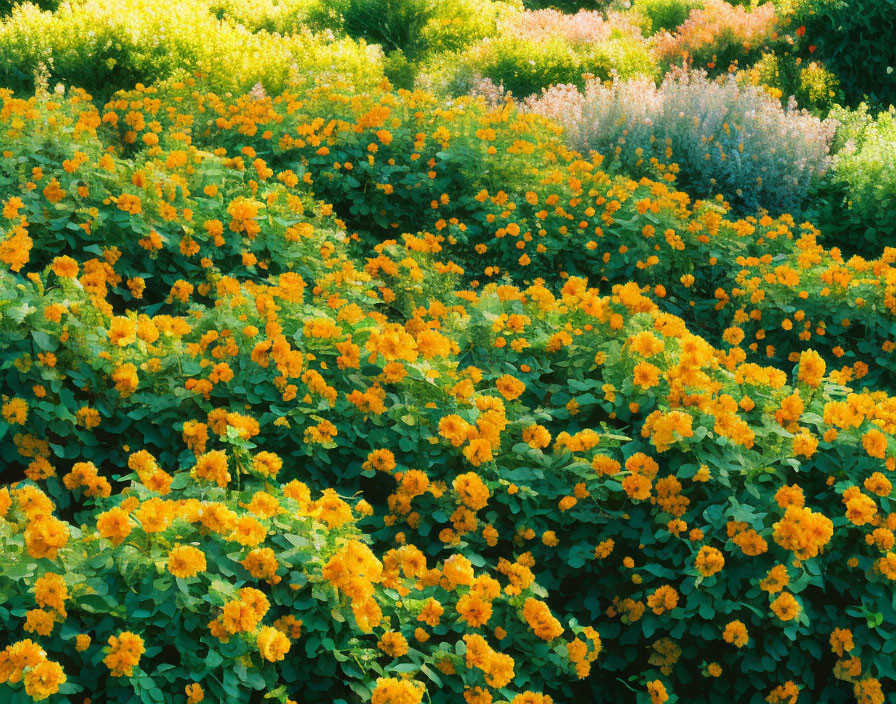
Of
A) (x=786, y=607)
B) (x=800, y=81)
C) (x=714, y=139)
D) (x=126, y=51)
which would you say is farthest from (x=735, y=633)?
(x=800, y=81)

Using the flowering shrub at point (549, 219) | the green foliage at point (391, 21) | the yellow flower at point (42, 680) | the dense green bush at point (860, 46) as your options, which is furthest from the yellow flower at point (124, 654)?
the green foliage at point (391, 21)

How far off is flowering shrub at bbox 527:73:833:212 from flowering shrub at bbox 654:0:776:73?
3603 mm

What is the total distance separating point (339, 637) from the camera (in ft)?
7.27

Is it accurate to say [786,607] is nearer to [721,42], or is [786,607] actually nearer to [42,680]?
[42,680]

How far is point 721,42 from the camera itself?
1039 centimetres

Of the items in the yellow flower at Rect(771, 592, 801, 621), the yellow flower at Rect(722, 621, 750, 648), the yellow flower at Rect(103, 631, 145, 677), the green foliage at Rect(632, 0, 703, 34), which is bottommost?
the yellow flower at Rect(722, 621, 750, 648)

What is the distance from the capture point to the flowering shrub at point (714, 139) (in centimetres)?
607

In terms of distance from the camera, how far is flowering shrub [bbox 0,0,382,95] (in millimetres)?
7684

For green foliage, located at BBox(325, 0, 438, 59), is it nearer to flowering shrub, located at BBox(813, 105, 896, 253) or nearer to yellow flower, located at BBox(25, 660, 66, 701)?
flowering shrub, located at BBox(813, 105, 896, 253)

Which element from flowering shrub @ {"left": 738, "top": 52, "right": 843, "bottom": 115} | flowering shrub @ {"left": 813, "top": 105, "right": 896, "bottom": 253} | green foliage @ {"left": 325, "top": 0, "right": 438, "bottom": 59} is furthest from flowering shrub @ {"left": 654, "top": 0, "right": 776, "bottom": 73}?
flowering shrub @ {"left": 813, "top": 105, "right": 896, "bottom": 253}

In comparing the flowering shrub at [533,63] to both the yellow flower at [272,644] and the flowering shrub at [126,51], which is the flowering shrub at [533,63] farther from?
the yellow flower at [272,644]

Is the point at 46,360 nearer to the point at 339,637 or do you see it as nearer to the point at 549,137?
the point at 339,637

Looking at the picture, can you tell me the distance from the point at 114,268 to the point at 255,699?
2320mm

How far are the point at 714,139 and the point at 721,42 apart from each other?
15.8 feet
